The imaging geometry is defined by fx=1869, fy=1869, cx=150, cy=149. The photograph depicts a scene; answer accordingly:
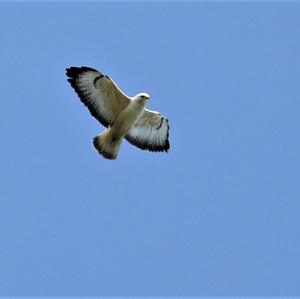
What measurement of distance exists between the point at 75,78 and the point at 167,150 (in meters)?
2.68

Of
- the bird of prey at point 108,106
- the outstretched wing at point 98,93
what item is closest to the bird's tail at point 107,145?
the bird of prey at point 108,106

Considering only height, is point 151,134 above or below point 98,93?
above

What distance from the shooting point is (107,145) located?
119ft

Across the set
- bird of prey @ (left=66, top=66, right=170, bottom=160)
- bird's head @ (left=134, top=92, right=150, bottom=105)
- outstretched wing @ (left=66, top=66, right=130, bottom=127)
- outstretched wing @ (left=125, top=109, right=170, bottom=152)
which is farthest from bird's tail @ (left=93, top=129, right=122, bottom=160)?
bird's head @ (left=134, top=92, right=150, bottom=105)

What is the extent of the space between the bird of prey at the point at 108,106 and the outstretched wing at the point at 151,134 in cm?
16

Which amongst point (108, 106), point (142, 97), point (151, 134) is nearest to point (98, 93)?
point (108, 106)

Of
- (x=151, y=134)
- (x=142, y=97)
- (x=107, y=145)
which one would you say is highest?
(x=151, y=134)

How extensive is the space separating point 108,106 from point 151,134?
1405 mm

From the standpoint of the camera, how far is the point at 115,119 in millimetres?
36062

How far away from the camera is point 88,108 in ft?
118

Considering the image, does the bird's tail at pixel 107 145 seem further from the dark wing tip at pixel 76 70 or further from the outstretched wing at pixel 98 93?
the dark wing tip at pixel 76 70

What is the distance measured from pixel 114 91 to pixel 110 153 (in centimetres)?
127

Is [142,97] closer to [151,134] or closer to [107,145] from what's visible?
[107,145]

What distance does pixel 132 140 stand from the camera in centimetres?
3712
